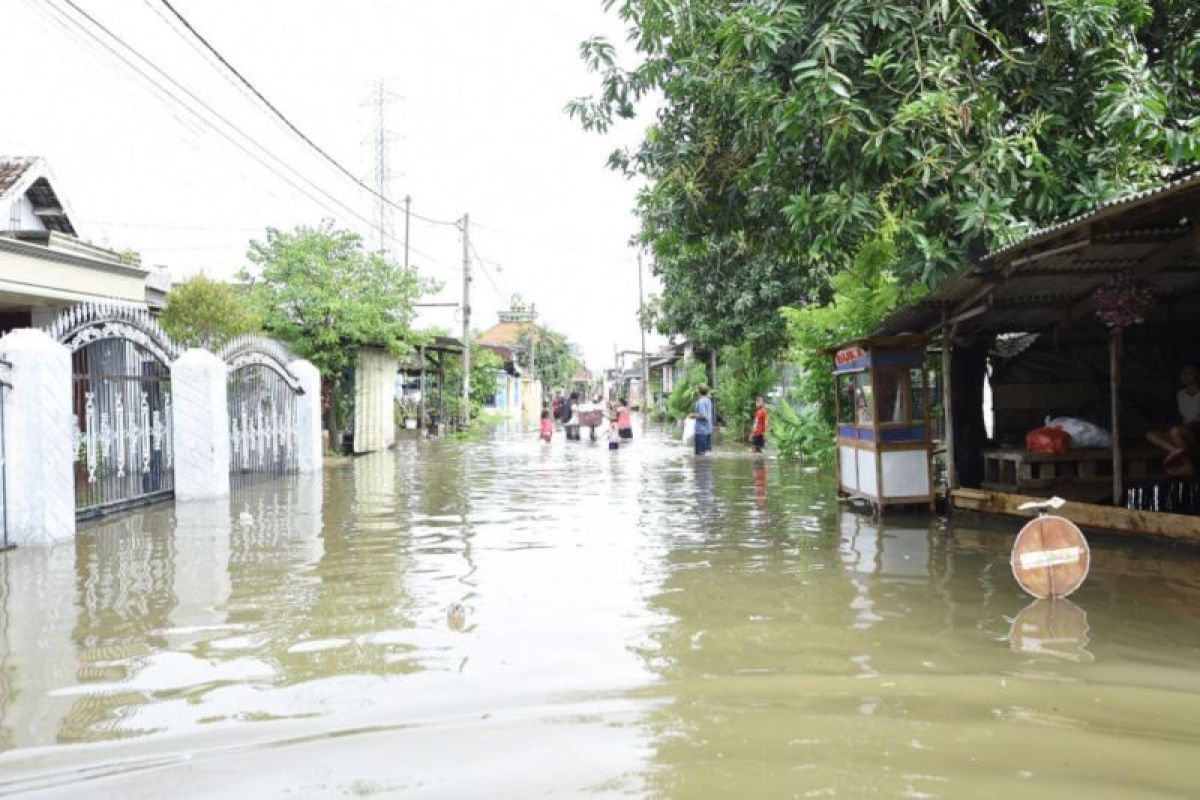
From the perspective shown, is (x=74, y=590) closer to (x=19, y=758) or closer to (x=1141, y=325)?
(x=19, y=758)

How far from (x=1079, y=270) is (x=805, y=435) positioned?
33.2ft

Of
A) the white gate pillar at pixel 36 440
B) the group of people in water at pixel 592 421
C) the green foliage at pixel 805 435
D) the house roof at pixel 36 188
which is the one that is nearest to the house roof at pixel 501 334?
the group of people in water at pixel 592 421

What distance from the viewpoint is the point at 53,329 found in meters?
11.0

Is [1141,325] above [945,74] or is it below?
below

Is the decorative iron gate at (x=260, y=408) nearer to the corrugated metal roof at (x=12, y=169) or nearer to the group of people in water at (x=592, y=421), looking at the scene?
the corrugated metal roof at (x=12, y=169)

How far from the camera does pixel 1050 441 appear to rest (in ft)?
33.8

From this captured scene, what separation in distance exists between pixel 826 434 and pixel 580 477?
15.0 feet

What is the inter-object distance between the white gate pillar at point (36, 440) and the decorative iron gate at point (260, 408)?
5.33 meters

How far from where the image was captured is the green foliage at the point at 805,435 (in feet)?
58.0

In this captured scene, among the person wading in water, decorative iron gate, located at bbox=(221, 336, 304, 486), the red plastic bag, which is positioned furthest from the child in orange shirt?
the red plastic bag

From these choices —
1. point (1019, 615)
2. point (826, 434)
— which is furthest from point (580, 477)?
point (1019, 615)

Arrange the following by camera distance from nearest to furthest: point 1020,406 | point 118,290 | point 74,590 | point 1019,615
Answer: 1. point 1019,615
2. point 74,590
3. point 1020,406
4. point 118,290

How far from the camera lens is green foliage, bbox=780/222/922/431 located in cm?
1451

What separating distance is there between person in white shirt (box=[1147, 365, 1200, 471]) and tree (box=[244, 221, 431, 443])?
1675 centimetres
